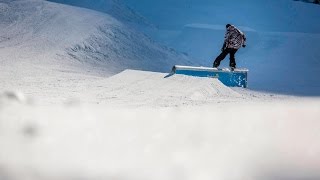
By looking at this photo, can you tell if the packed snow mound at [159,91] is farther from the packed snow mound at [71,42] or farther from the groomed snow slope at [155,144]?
Result: the packed snow mound at [71,42]

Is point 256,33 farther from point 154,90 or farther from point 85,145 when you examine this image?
point 85,145

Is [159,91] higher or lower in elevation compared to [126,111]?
lower

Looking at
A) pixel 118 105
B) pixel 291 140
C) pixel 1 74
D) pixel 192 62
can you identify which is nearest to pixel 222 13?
pixel 192 62

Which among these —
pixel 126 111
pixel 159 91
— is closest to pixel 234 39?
pixel 159 91

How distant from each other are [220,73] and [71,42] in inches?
208

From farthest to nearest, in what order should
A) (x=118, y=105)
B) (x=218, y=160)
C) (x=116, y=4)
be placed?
(x=116, y=4)
(x=118, y=105)
(x=218, y=160)

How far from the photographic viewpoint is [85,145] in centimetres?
389

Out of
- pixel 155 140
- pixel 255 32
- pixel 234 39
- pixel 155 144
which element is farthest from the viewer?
pixel 255 32

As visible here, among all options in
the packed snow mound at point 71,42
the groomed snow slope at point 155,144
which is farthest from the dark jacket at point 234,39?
the groomed snow slope at point 155,144

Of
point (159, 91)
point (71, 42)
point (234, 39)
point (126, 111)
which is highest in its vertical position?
point (234, 39)

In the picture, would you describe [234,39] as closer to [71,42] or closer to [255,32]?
[71,42]

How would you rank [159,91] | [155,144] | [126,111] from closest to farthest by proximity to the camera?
1. [155,144]
2. [126,111]
3. [159,91]

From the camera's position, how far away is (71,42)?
13.0 meters

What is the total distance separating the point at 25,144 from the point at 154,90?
4.37m
